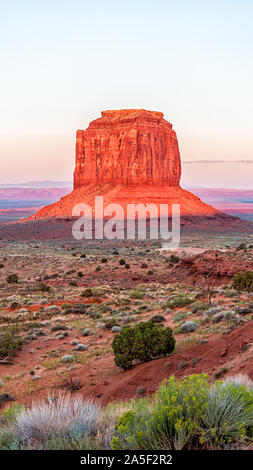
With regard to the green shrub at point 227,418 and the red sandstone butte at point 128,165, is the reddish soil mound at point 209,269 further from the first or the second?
the red sandstone butte at point 128,165

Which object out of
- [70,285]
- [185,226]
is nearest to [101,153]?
[185,226]

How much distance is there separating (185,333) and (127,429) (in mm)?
7900

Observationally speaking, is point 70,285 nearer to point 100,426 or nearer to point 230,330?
point 230,330

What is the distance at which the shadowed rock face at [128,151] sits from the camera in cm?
9788

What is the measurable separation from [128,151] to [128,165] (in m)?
4.04

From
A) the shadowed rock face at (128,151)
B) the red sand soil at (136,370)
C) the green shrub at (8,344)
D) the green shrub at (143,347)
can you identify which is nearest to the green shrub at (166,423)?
the red sand soil at (136,370)

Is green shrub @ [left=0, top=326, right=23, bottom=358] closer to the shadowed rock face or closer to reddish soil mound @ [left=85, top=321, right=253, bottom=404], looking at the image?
reddish soil mound @ [left=85, top=321, right=253, bottom=404]

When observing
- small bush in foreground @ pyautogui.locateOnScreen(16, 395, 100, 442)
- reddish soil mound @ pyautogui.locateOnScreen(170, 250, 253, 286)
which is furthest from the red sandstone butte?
small bush in foreground @ pyautogui.locateOnScreen(16, 395, 100, 442)

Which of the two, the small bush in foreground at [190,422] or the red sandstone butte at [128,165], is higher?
the red sandstone butte at [128,165]

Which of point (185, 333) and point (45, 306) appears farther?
point (45, 306)

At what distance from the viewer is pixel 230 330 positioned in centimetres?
955

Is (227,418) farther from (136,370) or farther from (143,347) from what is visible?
(143,347)

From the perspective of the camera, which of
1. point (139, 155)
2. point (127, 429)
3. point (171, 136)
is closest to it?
point (127, 429)

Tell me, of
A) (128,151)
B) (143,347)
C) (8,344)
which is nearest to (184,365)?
(143,347)
